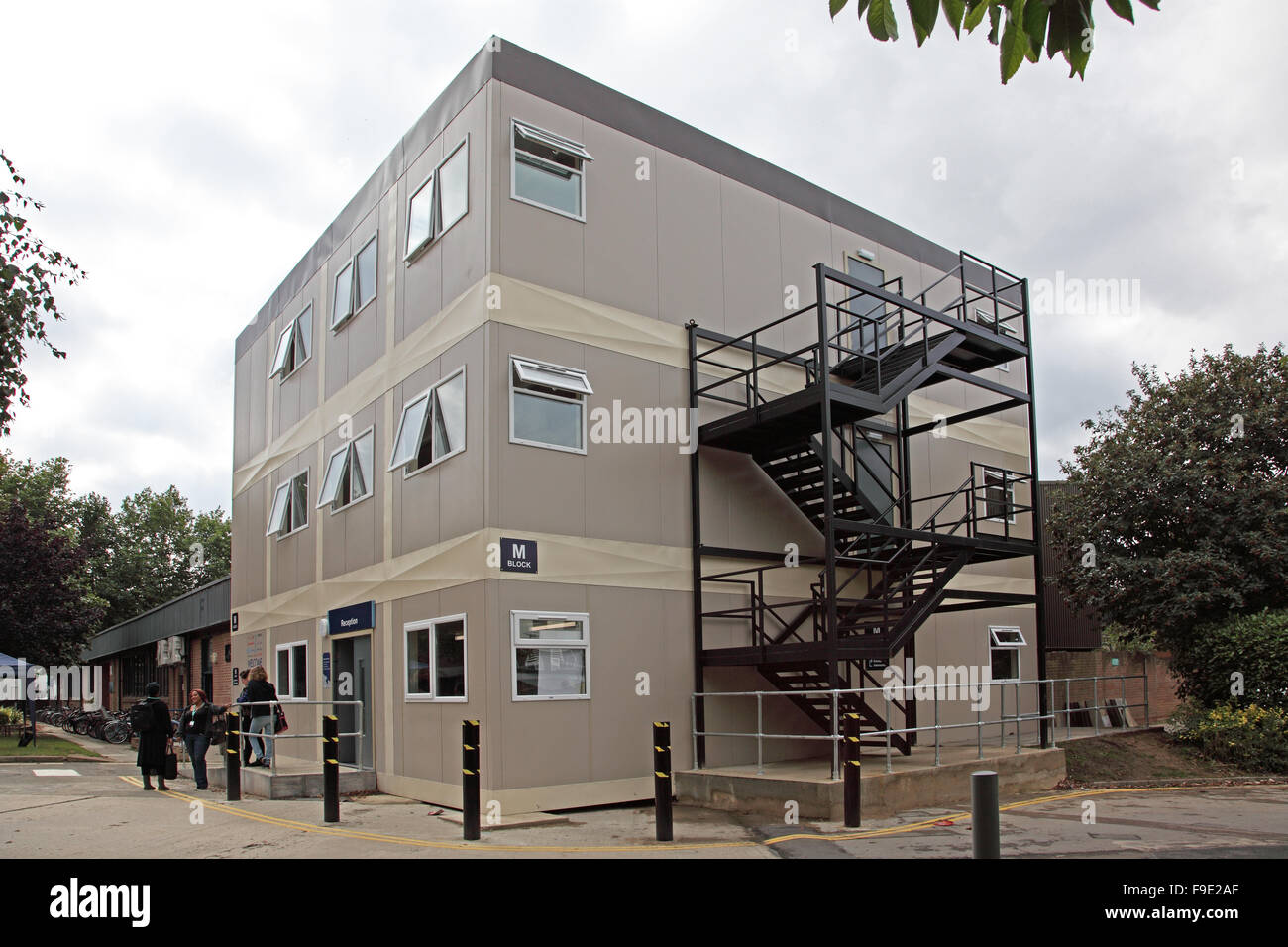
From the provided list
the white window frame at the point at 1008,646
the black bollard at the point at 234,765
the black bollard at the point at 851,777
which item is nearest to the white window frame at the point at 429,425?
the black bollard at the point at 234,765

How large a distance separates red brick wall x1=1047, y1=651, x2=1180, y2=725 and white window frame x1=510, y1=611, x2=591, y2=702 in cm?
1491

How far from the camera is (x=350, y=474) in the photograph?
56.3ft

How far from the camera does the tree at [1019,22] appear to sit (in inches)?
146

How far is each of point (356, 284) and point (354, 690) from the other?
675 cm

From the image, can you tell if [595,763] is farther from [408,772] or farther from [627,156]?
[627,156]

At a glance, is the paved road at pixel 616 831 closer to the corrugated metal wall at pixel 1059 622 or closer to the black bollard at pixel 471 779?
the black bollard at pixel 471 779

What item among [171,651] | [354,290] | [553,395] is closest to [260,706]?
[553,395]

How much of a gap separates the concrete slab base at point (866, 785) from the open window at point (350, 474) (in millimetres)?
7002

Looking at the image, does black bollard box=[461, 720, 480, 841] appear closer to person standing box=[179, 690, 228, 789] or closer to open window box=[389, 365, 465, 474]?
open window box=[389, 365, 465, 474]

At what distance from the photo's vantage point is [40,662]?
31.0 metres

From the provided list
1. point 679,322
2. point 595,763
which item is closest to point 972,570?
point 679,322

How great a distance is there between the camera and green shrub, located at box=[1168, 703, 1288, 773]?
15758 millimetres

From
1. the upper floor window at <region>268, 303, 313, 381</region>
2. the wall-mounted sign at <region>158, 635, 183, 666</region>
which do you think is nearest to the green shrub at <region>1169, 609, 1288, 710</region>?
the upper floor window at <region>268, 303, 313, 381</region>
